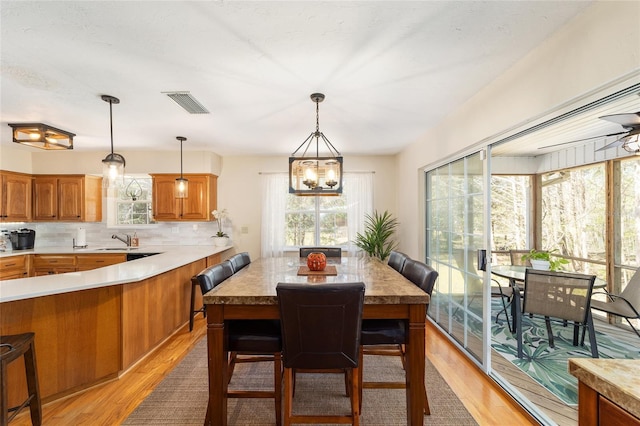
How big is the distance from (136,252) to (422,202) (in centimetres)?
401

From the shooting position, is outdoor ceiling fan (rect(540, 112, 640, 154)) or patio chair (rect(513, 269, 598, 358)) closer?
outdoor ceiling fan (rect(540, 112, 640, 154))

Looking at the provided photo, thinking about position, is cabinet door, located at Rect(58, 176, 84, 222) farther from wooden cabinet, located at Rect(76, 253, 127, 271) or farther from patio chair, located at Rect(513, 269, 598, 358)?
patio chair, located at Rect(513, 269, 598, 358)

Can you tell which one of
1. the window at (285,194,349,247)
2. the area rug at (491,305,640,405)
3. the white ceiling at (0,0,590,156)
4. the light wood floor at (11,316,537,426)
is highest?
the white ceiling at (0,0,590,156)

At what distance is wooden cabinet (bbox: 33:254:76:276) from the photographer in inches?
160

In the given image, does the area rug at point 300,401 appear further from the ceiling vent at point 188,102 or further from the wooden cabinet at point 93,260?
the ceiling vent at point 188,102

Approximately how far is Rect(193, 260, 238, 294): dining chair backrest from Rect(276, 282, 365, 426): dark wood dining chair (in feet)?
2.26

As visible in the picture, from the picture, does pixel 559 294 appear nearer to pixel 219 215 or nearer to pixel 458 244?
pixel 458 244

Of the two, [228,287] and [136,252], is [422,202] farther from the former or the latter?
[136,252]

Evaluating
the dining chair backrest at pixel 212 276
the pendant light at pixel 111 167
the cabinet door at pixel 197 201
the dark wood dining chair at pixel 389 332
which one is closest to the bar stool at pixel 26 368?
the dining chair backrest at pixel 212 276

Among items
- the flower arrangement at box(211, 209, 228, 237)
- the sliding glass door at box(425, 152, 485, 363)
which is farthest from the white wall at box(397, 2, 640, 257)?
the flower arrangement at box(211, 209, 228, 237)

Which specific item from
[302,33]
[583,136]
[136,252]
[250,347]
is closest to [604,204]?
[583,136]

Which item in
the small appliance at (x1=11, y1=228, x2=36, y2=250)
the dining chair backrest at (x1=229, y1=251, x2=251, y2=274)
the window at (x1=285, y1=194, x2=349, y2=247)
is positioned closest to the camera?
the dining chair backrest at (x1=229, y1=251, x2=251, y2=274)

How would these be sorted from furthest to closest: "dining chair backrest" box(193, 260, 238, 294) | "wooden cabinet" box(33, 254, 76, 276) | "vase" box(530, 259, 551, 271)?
"wooden cabinet" box(33, 254, 76, 276)
"vase" box(530, 259, 551, 271)
"dining chair backrest" box(193, 260, 238, 294)

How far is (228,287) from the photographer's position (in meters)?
1.92
